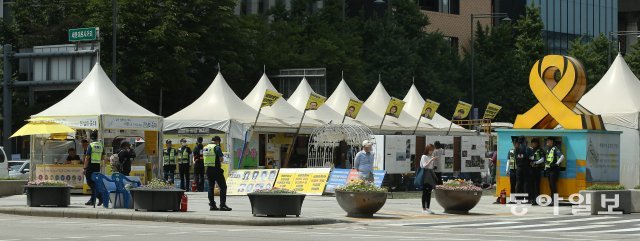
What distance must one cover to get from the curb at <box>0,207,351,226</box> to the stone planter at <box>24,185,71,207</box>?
1.98 feet

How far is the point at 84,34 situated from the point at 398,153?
13.2 meters

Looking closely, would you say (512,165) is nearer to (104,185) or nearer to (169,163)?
(104,185)

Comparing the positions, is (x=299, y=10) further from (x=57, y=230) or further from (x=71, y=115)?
(x=57, y=230)

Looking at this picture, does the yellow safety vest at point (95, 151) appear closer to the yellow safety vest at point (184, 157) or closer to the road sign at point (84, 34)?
the yellow safety vest at point (184, 157)

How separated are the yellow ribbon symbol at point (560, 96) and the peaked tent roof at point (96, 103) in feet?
41.8

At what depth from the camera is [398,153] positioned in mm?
44562

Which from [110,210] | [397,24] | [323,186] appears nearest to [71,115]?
Result: [323,186]

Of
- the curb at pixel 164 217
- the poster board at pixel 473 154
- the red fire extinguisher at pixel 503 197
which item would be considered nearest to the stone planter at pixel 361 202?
the curb at pixel 164 217

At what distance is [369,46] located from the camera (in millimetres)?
74875

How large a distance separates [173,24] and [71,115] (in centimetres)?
1756

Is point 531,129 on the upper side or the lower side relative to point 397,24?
lower

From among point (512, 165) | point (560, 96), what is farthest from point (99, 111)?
point (560, 96)

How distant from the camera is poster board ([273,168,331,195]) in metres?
38.2

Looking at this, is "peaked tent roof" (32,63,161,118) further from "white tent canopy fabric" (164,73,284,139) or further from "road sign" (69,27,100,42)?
"road sign" (69,27,100,42)
